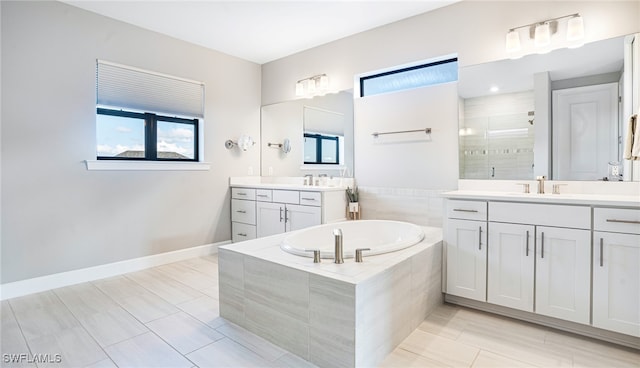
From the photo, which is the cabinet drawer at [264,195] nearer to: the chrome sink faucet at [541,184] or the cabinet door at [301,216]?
the cabinet door at [301,216]

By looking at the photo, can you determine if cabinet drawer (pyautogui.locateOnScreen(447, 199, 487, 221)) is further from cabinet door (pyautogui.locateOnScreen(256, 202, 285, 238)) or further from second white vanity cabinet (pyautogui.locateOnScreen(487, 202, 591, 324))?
cabinet door (pyautogui.locateOnScreen(256, 202, 285, 238))

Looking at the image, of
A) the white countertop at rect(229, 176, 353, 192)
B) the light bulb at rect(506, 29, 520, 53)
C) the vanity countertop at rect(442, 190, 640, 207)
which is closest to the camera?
the vanity countertop at rect(442, 190, 640, 207)

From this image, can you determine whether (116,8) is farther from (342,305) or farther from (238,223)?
(342,305)

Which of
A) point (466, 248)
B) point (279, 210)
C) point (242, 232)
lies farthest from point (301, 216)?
point (466, 248)

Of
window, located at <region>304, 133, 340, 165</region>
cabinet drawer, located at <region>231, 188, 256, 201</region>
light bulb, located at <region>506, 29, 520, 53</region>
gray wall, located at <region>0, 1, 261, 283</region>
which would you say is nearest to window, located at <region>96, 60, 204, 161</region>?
gray wall, located at <region>0, 1, 261, 283</region>

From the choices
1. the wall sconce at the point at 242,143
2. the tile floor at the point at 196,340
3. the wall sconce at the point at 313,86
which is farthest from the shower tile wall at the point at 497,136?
the wall sconce at the point at 242,143

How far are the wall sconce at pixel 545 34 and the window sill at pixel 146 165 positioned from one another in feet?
11.1

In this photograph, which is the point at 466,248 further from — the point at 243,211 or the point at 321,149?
the point at 243,211

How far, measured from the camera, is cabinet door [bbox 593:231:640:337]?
1.83 meters

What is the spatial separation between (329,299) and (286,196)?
6.90 ft

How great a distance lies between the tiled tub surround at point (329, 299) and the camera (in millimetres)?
1649

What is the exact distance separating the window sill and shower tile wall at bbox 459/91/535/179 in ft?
9.66

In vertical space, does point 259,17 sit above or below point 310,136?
above

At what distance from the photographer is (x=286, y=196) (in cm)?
371
